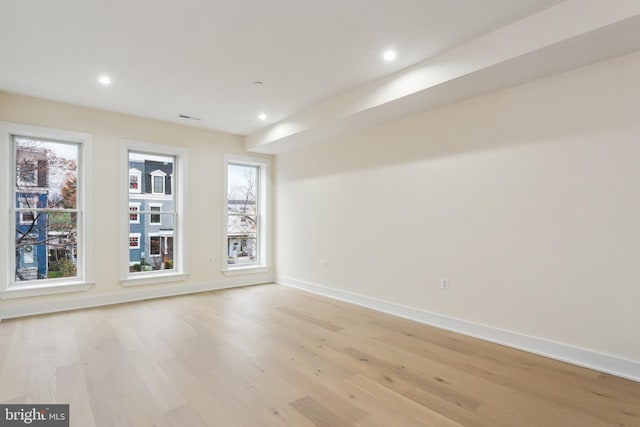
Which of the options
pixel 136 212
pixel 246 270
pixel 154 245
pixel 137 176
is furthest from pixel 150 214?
pixel 246 270

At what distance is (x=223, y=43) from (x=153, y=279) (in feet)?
12.1

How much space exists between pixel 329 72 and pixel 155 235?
3687 mm

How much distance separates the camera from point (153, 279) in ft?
16.3

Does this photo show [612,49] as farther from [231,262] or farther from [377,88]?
[231,262]

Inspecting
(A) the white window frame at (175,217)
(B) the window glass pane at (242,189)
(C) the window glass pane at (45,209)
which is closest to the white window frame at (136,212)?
(A) the white window frame at (175,217)

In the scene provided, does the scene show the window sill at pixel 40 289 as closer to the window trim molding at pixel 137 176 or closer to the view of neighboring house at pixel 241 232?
the window trim molding at pixel 137 176

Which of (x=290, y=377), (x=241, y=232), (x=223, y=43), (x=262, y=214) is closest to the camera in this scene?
(x=290, y=377)

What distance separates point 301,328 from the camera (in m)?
3.58

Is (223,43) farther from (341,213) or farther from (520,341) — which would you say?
(520,341)

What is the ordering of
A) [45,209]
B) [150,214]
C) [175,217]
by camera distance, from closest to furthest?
[45,209] → [150,214] → [175,217]

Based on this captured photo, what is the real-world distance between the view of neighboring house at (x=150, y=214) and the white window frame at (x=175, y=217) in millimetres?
84


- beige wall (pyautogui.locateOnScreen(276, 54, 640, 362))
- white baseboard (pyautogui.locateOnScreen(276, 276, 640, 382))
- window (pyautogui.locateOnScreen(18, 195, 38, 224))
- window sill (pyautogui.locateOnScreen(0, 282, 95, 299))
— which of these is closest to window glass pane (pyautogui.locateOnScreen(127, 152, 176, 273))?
window sill (pyautogui.locateOnScreen(0, 282, 95, 299))

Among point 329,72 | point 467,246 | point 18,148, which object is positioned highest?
point 329,72

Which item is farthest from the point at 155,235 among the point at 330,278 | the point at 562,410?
the point at 562,410
